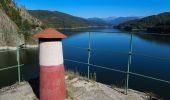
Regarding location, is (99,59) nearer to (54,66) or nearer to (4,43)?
(54,66)

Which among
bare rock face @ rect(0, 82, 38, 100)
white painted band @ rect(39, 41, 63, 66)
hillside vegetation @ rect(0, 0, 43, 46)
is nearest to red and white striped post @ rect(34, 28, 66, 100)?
white painted band @ rect(39, 41, 63, 66)

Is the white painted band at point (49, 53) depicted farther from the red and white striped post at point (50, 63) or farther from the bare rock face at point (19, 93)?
the bare rock face at point (19, 93)

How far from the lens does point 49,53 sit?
4.31 metres

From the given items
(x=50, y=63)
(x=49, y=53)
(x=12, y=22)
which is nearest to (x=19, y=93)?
(x=50, y=63)

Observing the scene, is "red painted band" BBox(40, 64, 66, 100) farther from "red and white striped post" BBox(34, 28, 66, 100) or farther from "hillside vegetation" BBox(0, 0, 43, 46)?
"hillside vegetation" BBox(0, 0, 43, 46)

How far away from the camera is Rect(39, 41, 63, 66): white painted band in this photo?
431 cm

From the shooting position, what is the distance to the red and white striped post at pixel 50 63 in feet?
14.1

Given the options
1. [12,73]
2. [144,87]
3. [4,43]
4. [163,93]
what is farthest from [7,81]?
[4,43]

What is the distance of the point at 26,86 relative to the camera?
17.6 ft

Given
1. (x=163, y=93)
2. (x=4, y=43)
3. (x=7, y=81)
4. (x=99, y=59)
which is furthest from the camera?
(x=4, y=43)

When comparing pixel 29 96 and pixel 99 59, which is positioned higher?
pixel 29 96

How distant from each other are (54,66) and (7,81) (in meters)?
17.8

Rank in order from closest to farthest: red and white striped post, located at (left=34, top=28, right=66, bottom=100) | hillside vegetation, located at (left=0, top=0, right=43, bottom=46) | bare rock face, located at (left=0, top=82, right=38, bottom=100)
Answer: red and white striped post, located at (left=34, top=28, right=66, bottom=100) → bare rock face, located at (left=0, top=82, right=38, bottom=100) → hillside vegetation, located at (left=0, top=0, right=43, bottom=46)

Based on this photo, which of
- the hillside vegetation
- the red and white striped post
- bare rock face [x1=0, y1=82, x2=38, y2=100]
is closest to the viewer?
the red and white striped post
